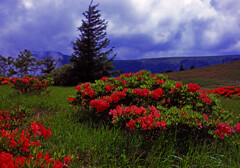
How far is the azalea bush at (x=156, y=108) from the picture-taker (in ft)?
9.34

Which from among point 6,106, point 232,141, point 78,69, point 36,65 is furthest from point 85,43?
point 36,65

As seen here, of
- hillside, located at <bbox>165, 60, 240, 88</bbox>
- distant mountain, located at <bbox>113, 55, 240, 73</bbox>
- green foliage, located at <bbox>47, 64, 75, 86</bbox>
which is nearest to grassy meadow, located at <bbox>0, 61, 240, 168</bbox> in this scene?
hillside, located at <bbox>165, 60, 240, 88</bbox>

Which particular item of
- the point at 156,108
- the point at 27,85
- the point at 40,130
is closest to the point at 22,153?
the point at 40,130

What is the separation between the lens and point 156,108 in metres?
3.91

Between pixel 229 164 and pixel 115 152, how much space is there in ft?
6.14

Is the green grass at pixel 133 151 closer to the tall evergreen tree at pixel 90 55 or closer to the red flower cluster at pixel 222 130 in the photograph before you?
the red flower cluster at pixel 222 130

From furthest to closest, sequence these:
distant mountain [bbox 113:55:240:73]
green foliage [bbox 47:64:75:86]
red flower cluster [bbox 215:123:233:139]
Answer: distant mountain [bbox 113:55:240:73], green foliage [bbox 47:64:75:86], red flower cluster [bbox 215:123:233:139]

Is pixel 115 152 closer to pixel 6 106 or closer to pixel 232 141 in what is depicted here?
pixel 232 141

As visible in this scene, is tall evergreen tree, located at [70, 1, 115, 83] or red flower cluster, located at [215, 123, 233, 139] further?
tall evergreen tree, located at [70, 1, 115, 83]

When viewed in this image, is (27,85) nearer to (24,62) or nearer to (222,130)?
(222,130)

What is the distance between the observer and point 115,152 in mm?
2561

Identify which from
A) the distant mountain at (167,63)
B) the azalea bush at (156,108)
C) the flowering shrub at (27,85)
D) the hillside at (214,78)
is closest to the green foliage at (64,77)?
the flowering shrub at (27,85)

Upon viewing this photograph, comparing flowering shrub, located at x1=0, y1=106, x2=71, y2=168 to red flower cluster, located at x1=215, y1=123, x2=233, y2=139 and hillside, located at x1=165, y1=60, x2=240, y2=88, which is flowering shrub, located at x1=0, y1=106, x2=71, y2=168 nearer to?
red flower cluster, located at x1=215, y1=123, x2=233, y2=139

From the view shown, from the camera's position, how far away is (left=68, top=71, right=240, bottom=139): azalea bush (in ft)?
9.34
